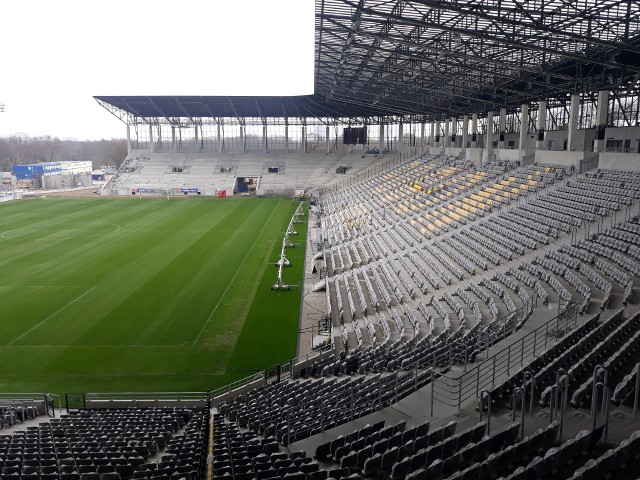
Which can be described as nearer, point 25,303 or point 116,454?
point 116,454

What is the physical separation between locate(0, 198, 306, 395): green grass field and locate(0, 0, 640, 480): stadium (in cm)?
13

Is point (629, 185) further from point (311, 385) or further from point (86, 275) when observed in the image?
point (86, 275)

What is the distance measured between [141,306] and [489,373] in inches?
658

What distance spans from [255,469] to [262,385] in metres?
7.28

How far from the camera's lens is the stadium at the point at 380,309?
9.23 meters

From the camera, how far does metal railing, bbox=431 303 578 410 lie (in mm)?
10844

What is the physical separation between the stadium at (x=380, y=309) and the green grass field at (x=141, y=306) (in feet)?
0.42

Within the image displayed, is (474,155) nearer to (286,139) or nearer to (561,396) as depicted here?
(286,139)

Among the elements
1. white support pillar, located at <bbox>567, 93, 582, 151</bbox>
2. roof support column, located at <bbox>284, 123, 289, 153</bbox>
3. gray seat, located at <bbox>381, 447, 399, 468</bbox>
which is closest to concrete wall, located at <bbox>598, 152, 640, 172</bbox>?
white support pillar, located at <bbox>567, 93, 582, 151</bbox>

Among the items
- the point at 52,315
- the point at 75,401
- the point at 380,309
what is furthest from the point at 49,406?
the point at 380,309

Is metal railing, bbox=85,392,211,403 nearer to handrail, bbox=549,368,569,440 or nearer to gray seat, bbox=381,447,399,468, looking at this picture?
gray seat, bbox=381,447,399,468

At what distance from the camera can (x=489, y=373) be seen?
11.9 meters

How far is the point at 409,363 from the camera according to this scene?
1391 centimetres

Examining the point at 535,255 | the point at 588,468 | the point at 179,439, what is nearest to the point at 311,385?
the point at 179,439
